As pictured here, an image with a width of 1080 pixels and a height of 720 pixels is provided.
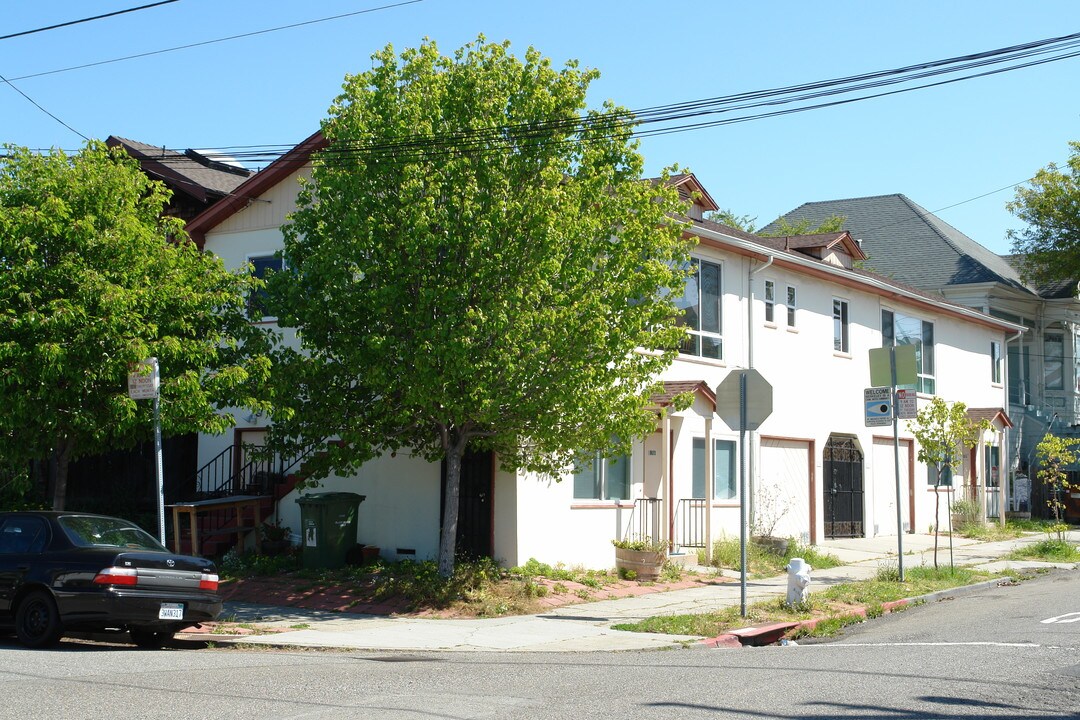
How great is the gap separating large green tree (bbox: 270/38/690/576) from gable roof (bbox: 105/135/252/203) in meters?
7.28

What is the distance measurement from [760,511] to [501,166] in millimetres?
10065

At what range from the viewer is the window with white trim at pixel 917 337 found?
2653 centimetres

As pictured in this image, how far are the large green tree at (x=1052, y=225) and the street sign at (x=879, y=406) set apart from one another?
67.0ft

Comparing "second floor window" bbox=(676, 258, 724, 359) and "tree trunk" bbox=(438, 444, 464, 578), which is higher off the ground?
"second floor window" bbox=(676, 258, 724, 359)

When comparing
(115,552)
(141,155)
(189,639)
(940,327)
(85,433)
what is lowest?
(189,639)

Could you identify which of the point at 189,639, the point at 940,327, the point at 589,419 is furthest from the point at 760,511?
the point at 189,639

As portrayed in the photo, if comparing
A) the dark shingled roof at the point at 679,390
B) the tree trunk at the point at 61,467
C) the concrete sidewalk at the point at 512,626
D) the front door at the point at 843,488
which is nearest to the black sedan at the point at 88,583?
the concrete sidewalk at the point at 512,626

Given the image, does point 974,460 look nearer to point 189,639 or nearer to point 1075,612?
point 1075,612

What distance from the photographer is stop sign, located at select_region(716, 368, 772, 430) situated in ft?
43.2

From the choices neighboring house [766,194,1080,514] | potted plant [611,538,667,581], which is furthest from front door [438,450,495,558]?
neighboring house [766,194,1080,514]

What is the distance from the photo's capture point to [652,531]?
1888 cm

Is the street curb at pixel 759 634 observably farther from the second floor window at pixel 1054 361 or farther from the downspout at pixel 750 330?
the second floor window at pixel 1054 361

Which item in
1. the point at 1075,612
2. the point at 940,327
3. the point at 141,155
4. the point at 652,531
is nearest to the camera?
the point at 1075,612

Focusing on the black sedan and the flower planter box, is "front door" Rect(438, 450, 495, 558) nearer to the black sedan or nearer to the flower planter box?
the flower planter box
